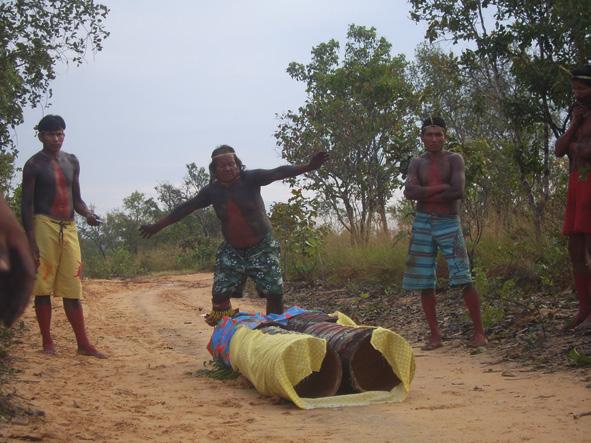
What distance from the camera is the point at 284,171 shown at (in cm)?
629

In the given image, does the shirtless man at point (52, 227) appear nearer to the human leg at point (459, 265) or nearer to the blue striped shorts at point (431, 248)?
the blue striped shorts at point (431, 248)

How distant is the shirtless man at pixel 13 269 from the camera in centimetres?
133

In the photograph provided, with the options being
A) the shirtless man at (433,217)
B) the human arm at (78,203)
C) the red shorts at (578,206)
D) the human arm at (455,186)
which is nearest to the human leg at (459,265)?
the shirtless man at (433,217)

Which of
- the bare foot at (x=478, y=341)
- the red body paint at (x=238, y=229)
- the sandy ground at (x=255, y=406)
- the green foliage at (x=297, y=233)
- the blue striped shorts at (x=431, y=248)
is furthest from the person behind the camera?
the green foliage at (x=297, y=233)

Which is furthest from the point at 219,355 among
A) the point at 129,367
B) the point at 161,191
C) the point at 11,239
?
the point at 161,191

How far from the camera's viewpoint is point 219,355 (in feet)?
18.4

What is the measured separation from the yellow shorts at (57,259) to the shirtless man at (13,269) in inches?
201

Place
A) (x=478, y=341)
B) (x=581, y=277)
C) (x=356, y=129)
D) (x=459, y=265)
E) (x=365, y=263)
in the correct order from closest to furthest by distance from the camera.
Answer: (x=581, y=277), (x=478, y=341), (x=459, y=265), (x=365, y=263), (x=356, y=129)

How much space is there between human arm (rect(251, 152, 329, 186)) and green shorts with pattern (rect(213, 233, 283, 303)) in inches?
17.8

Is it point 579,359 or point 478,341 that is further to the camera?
point 478,341

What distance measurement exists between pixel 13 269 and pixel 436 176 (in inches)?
209

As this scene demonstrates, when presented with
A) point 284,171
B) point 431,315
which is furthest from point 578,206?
point 284,171

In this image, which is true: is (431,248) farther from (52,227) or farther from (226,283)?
(52,227)

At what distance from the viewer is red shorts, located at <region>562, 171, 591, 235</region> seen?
5504 millimetres
